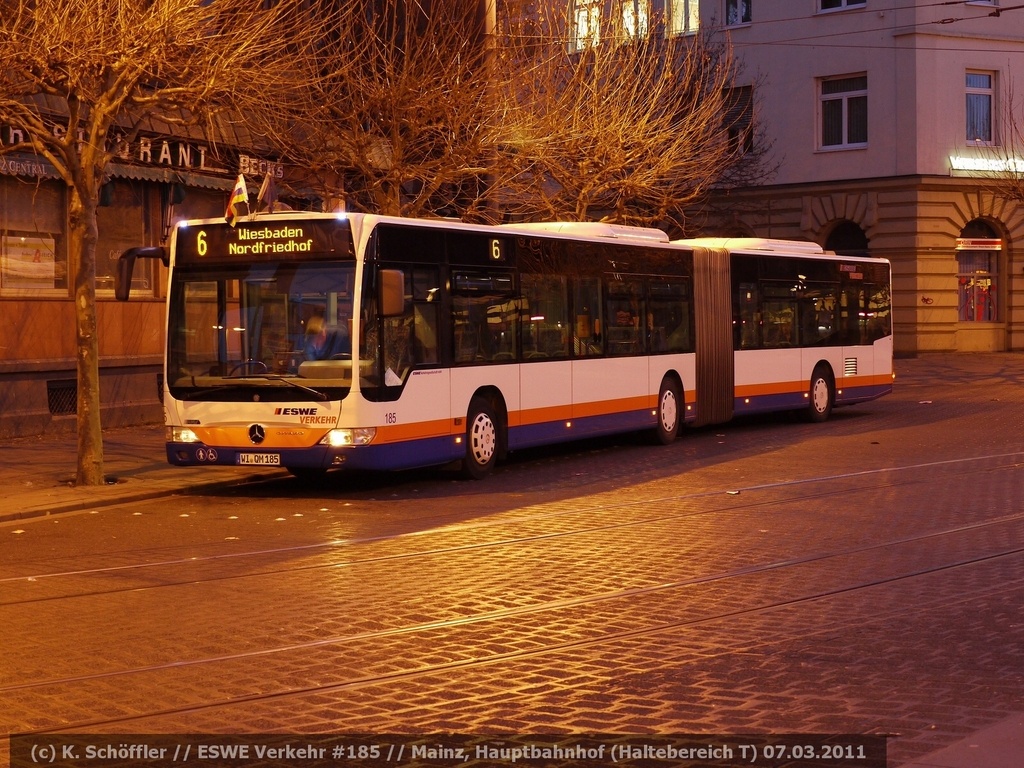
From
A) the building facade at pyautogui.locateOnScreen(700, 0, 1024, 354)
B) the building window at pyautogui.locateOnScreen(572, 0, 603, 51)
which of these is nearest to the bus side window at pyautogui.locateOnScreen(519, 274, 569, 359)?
the building window at pyautogui.locateOnScreen(572, 0, 603, 51)

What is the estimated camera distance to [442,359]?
1612 cm

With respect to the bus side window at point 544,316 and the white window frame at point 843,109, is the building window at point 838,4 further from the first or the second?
the bus side window at point 544,316

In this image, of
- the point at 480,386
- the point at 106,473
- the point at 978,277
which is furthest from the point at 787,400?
the point at 978,277

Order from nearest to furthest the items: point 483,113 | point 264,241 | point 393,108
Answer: point 264,241, point 393,108, point 483,113

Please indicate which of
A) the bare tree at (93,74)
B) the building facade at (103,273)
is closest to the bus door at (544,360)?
the bare tree at (93,74)

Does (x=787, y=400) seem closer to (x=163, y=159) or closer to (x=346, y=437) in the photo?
(x=163, y=159)

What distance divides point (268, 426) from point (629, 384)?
6516mm

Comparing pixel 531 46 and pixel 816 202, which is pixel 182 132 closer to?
pixel 531 46

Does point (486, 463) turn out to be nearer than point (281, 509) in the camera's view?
No

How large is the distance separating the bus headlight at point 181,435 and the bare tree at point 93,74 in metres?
0.97

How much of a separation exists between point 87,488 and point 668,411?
8.62 metres

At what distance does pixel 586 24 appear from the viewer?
27172 mm

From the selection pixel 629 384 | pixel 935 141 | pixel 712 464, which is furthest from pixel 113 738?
pixel 935 141

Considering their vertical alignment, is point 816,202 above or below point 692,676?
above
